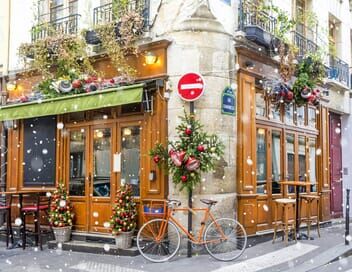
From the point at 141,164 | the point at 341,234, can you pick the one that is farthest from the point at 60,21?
the point at 341,234

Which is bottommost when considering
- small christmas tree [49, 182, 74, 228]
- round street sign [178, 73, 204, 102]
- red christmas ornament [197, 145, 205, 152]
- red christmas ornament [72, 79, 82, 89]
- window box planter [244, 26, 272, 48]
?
small christmas tree [49, 182, 74, 228]

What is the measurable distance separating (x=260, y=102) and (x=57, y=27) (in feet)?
16.2

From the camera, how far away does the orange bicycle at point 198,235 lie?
27.7 ft

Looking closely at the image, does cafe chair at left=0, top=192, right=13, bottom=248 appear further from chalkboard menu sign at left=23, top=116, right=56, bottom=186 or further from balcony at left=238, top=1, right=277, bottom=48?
balcony at left=238, top=1, right=277, bottom=48

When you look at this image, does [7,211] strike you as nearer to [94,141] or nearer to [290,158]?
[94,141]

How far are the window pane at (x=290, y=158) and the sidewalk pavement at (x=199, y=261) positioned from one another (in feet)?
6.47

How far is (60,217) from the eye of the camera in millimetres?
10023

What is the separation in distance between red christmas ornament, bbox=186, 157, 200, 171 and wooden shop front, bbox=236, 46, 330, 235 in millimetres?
1316

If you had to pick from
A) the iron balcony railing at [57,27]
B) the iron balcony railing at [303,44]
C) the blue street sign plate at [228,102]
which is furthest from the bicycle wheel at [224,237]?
the iron balcony railing at [57,27]

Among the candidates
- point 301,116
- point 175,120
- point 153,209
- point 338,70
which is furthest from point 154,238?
point 338,70

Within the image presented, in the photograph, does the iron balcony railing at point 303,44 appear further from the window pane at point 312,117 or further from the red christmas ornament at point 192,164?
the red christmas ornament at point 192,164

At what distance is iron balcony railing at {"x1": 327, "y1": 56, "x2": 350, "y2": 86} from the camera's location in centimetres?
1359

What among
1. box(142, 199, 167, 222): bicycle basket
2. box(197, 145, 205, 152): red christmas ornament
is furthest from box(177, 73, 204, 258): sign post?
box(197, 145, 205, 152): red christmas ornament

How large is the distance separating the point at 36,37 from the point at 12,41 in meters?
1.07
